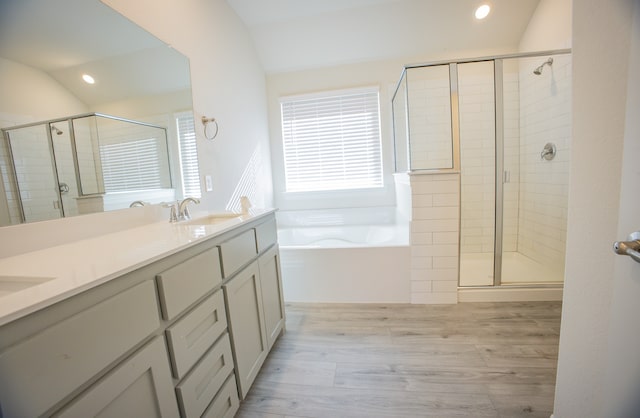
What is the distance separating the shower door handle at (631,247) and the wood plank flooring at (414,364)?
3.59 feet

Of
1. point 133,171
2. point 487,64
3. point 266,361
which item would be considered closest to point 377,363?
point 266,361

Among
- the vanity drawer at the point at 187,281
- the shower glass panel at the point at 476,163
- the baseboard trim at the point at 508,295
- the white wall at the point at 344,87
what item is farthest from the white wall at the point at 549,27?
the vanity drawer at the point at 187,281

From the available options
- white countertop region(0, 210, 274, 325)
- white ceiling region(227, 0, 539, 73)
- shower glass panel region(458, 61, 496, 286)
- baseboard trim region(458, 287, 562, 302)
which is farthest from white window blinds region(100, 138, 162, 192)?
shower glass panel region(458, 61, 496, 286)

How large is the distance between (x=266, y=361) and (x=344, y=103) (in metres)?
2.83

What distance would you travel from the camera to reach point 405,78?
2432 mm

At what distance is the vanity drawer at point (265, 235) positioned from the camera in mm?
1530

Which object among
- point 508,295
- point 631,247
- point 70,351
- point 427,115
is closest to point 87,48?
point 70,351

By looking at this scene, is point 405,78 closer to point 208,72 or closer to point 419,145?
point 419,145

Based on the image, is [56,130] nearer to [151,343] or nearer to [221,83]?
[151,343]

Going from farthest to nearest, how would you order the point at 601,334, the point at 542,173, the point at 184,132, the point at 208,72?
the point at 542,173, the point at 208,72, the point at 184,132, the point at 601,334

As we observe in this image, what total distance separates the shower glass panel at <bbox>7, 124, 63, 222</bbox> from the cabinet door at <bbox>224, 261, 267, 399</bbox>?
0.75m

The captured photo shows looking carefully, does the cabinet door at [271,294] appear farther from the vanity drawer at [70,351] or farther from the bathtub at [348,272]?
the vanity drawer at [70,351]

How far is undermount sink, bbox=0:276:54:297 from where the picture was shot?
688 millimetres

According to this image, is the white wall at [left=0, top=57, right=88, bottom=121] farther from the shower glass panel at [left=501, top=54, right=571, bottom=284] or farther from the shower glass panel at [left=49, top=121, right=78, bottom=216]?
the shower glass panel at [left=501, top=54, right=571, bottom=284]
